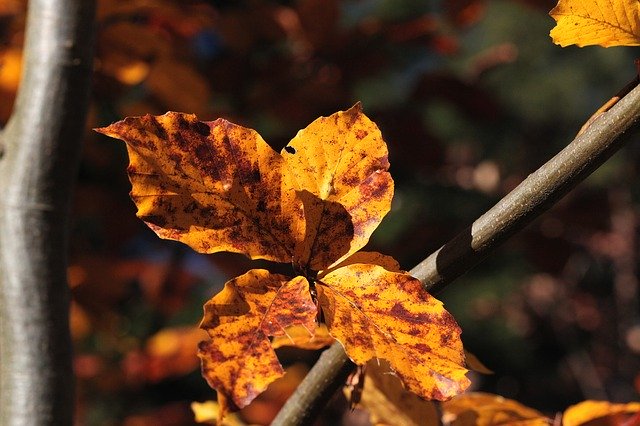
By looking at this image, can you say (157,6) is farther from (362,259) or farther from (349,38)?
(362,259)

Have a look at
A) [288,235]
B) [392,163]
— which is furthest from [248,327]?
[392,163]

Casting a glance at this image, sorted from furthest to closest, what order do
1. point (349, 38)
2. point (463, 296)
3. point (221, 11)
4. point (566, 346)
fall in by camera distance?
1. point (566, 346)
2. point (463, 296)
3. point (221, 11)
4. point (349, 38)

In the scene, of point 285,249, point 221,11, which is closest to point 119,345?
point 221,11

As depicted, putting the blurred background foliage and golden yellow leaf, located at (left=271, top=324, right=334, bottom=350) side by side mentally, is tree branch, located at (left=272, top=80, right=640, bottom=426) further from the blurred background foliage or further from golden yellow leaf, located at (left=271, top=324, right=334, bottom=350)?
the blurred background foliage

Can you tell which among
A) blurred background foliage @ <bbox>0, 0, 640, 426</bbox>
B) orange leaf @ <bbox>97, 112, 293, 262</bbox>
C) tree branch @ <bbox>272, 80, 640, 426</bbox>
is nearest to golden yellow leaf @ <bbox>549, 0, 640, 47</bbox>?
tree branch @ <bbox>272, 80, 640, 426</bbox>

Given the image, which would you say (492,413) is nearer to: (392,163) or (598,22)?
(598,22)

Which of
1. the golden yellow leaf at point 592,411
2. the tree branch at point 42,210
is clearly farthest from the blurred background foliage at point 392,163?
the tree branch at point 42,210
